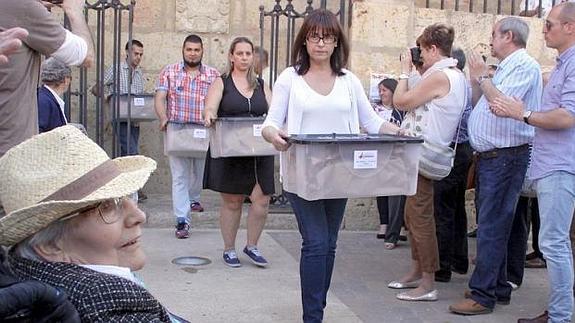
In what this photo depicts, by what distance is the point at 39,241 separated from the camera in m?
2.13

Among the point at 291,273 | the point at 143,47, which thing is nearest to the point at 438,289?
the point at 291,273

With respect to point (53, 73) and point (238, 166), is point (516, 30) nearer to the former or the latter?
point (238, 166)

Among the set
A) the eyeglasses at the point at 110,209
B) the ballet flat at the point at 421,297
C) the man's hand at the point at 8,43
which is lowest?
the ballet flat at the point at 421,297

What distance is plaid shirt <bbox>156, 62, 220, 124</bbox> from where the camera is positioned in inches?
298

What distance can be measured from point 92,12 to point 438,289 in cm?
534

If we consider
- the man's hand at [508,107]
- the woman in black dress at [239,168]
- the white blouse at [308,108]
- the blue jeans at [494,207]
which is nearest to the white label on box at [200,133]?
the woman in black dress at [239,168]

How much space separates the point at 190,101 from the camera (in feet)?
25.1

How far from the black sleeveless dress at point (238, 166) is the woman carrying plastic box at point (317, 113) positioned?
1.47 meters

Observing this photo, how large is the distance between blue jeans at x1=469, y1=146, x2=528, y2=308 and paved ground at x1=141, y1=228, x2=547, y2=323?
26 cm

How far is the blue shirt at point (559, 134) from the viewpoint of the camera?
4.57 m

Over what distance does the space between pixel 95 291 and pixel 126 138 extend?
656 centimetres

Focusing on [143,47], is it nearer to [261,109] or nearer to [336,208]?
[261,109]

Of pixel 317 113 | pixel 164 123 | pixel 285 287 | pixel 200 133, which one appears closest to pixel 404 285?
pixel 285 287

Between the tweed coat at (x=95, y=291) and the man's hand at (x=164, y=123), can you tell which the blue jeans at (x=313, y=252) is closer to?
the tweed coat at (x=95, y=291)
